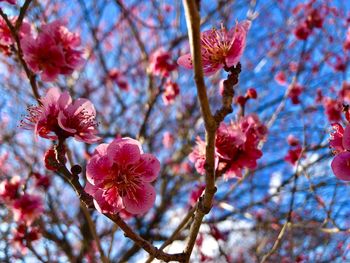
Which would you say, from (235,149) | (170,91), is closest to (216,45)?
(235,149)

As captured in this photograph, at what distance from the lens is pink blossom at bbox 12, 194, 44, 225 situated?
2.71m

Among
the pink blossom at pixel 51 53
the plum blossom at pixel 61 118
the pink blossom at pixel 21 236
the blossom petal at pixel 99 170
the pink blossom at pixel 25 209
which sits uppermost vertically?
the pink blossom at pixel 51 53

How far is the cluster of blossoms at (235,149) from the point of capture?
1.80 m

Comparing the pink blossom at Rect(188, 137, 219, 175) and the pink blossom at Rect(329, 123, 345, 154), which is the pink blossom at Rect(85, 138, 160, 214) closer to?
the pink blossom at Rect(188, 137, 219, 175)

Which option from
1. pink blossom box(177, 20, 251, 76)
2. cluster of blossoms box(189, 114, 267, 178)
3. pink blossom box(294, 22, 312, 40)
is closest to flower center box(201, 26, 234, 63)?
pink blossom box(177, 20, 251, 76)

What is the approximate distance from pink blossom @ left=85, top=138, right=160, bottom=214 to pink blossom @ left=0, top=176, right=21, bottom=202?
1457mm

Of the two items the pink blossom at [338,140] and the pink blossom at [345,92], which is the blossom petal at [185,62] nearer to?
the pink blossom at [338,140]

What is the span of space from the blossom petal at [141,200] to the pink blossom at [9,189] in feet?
4.94

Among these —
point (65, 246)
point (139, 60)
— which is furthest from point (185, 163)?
point (139, 60)

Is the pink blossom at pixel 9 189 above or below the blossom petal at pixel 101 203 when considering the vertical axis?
above

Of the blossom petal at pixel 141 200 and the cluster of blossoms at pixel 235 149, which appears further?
the cluster of blossoms at pixel 235 149

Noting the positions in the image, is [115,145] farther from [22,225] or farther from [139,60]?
[139,60]

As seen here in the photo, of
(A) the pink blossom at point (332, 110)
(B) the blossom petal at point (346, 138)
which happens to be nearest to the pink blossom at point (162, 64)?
(A) the pink blossom at point (332, 110)

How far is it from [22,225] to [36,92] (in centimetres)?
124
